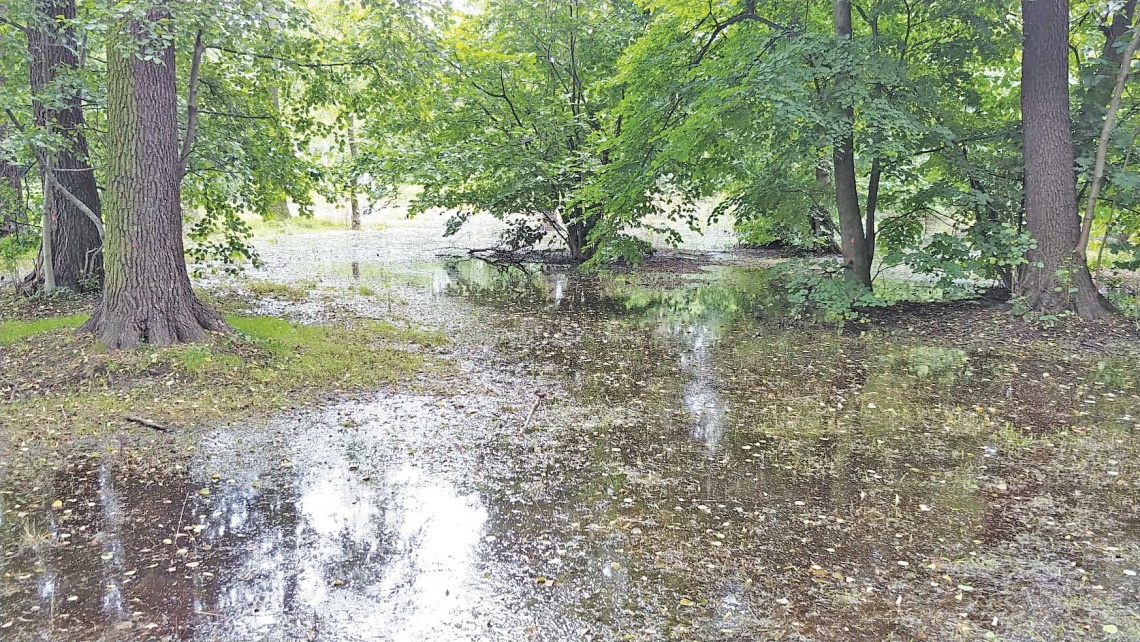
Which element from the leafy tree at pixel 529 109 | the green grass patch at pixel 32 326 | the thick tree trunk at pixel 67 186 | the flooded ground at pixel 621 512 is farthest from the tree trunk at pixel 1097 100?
the thick tree trunk at pixel 67 186

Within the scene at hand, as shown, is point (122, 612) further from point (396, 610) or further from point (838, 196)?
point (838, 196)

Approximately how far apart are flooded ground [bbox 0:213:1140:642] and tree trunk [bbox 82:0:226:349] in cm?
197

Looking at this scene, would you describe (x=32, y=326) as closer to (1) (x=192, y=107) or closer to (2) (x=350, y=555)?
(1) (x=192, y=107)

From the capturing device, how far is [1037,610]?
10.8 ft

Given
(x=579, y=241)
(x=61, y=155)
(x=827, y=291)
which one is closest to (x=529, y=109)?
(x=579, y=241)

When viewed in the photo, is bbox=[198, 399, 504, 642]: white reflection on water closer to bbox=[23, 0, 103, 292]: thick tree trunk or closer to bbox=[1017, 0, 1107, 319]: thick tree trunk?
bbox=[23, 0, 103, 292]: thick tree trunk

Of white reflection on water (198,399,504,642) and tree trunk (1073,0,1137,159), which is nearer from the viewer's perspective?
white reflection on water (198,399,504,642)

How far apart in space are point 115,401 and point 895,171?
8.99 m

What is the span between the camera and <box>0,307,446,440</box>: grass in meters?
5.61

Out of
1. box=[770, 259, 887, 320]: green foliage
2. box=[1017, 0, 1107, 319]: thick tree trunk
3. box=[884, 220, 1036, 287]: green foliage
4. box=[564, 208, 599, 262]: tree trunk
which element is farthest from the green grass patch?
box=[1017, 0, 1107, 319]: thick tree trunk

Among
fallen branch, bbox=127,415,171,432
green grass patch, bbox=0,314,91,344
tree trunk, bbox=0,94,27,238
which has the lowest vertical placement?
fallen branch, bbox=127,415,171,432

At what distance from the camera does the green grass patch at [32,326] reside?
291 inches

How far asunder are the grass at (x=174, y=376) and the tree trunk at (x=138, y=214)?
26 cm

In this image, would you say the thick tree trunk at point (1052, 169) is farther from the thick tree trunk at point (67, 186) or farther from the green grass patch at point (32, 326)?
the thick tree trunk at point (67, 186)
